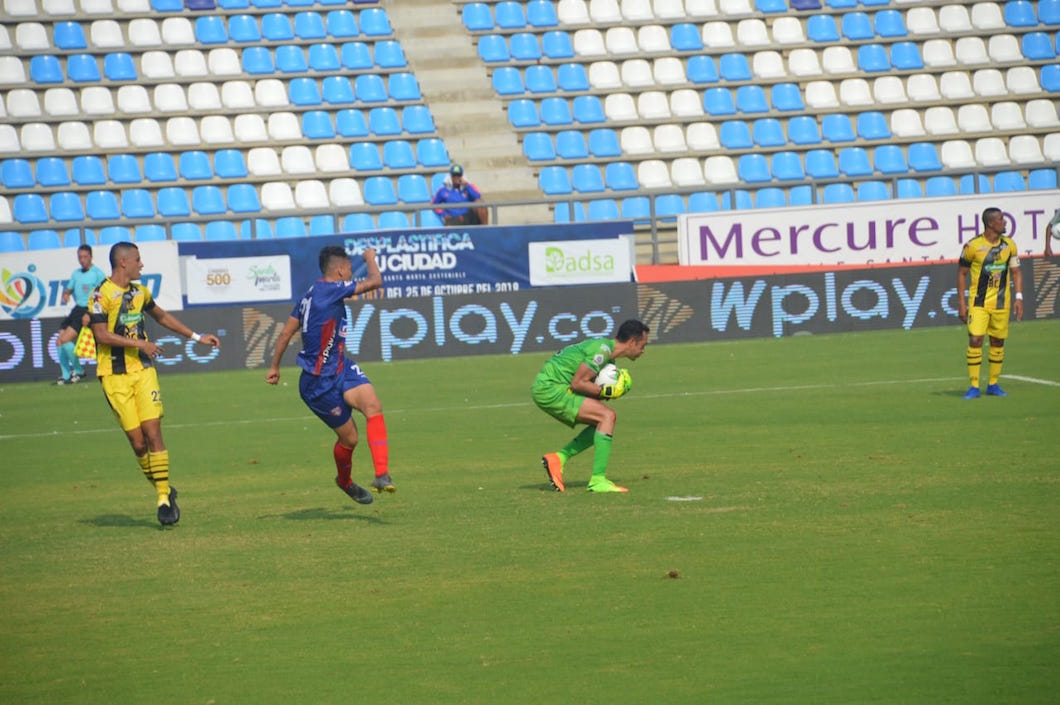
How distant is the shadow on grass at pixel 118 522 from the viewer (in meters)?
11.8

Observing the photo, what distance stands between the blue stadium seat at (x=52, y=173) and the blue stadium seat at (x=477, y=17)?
1016 cm

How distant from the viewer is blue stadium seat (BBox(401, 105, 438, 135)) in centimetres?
3394

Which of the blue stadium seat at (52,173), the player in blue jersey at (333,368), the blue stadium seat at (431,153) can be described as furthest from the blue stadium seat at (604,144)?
the player in blue jersey at (333,368)

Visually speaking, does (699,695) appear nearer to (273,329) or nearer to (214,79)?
(273,329)

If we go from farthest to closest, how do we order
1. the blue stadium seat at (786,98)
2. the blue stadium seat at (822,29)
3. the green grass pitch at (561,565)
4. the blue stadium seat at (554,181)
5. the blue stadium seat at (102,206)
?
the blue stadium seat at (822,29) < the blue stadium seat at (786,98) < the blue stadium seat at (554,181) < the blue stadium seat at (102,206) < the green grass pitch at (561,565)

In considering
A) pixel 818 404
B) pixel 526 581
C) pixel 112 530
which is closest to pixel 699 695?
pixel 526 581

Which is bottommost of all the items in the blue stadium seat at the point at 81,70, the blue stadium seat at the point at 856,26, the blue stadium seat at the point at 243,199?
the blue stadium seat at the point at 243,199

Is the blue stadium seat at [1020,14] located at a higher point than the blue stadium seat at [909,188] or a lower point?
higher

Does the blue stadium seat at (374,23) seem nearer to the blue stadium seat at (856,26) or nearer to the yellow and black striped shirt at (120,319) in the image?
the blue stadium seat at (856,26)

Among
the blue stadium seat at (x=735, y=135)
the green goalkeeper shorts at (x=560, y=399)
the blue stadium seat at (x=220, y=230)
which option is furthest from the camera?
the blue stadium seat at (x=735, y=135)

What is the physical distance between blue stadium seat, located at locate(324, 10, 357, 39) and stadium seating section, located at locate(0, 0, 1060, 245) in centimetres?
5

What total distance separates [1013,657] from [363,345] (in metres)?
20.9

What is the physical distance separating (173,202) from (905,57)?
17.5m

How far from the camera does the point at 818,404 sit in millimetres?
17797
